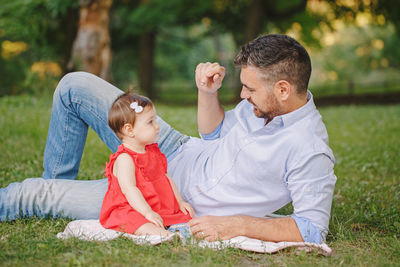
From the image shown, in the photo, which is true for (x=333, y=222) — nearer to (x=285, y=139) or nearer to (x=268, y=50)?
(x=285, y=139)

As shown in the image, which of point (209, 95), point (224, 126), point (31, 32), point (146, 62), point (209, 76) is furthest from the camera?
point (146, 62)

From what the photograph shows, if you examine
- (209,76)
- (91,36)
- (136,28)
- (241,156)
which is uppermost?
(136,28)

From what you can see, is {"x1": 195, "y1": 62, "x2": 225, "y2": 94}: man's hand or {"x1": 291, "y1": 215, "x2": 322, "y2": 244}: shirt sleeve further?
{"x1": 195, "y1": 62, "x2": 225, "y2": 94}: man's hand

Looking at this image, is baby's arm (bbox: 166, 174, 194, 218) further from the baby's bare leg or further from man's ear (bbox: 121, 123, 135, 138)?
man's ear (bbox: 121, 123, 135, 138)

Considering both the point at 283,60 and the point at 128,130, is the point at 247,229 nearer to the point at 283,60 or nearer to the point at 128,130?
the point at 128,130

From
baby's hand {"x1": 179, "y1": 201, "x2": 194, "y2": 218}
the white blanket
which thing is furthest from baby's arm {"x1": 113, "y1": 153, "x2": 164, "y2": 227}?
baby's hand {"x1": 179, "y1": 201, "x2": 194, "y2": 218}

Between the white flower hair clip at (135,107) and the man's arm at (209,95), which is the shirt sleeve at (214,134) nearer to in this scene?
the man's arm at (209,95)

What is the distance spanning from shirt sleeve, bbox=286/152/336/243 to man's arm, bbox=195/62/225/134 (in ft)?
3.04

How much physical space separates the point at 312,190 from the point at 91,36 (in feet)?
30.7

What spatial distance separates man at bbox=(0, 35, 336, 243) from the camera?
8.41 ft

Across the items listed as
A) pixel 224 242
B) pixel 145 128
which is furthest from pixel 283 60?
pixel 224 242

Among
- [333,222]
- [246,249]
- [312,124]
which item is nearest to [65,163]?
[246,249]

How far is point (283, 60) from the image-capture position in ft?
8.87

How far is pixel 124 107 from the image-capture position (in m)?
2.77
